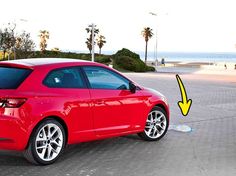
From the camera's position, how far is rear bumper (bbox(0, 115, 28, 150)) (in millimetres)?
6008

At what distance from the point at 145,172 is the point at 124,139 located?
2.32m

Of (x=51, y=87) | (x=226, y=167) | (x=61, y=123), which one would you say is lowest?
(x=226, y=167)

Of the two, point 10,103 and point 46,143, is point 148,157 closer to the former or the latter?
point 46,143

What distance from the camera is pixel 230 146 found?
7.98 metres

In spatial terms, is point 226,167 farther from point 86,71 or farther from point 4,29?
point 4,29

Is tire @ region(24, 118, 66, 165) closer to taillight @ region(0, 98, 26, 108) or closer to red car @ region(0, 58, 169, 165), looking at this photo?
red car @ region(0, 58, 169, 165)

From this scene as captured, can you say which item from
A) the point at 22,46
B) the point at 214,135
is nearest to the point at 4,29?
the point at 22,46

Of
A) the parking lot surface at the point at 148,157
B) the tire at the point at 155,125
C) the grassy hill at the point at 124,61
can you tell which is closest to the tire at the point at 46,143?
the parking lot surface at the point at 148,157

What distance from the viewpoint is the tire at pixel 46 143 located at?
6.33 meters

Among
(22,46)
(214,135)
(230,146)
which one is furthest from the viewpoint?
(22,46)

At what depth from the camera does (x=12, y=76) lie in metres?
6.50

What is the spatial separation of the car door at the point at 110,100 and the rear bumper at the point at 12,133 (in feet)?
4.19

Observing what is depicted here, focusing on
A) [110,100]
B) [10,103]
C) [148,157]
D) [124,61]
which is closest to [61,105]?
[10,103]

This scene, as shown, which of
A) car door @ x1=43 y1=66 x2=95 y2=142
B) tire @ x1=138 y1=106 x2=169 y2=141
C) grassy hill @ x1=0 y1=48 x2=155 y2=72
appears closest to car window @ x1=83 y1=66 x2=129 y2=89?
car door @ x1=43 y1=66 x2=95 y2=142
